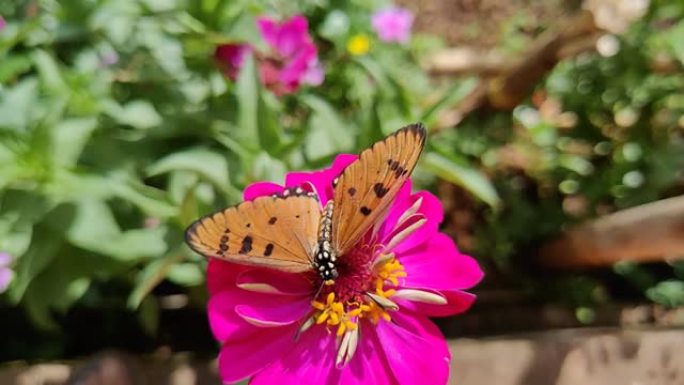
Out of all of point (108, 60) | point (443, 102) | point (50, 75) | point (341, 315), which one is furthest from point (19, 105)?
point (341, 315)

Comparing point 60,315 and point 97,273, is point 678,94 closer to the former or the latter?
point 97,273

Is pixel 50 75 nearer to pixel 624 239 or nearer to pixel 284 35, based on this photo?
pixel 284 35

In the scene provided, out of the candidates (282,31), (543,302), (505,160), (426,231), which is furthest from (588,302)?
(426,231)

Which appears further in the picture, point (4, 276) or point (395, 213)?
point (4, 276)

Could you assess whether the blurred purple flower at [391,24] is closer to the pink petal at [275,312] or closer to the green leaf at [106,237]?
the green leaf at [106,237]

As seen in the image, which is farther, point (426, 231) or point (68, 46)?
point (68, 46)

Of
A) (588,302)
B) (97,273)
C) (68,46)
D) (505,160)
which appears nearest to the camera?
(97,273)

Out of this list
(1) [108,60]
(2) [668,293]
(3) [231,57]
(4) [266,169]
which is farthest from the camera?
(2) [668,293]
